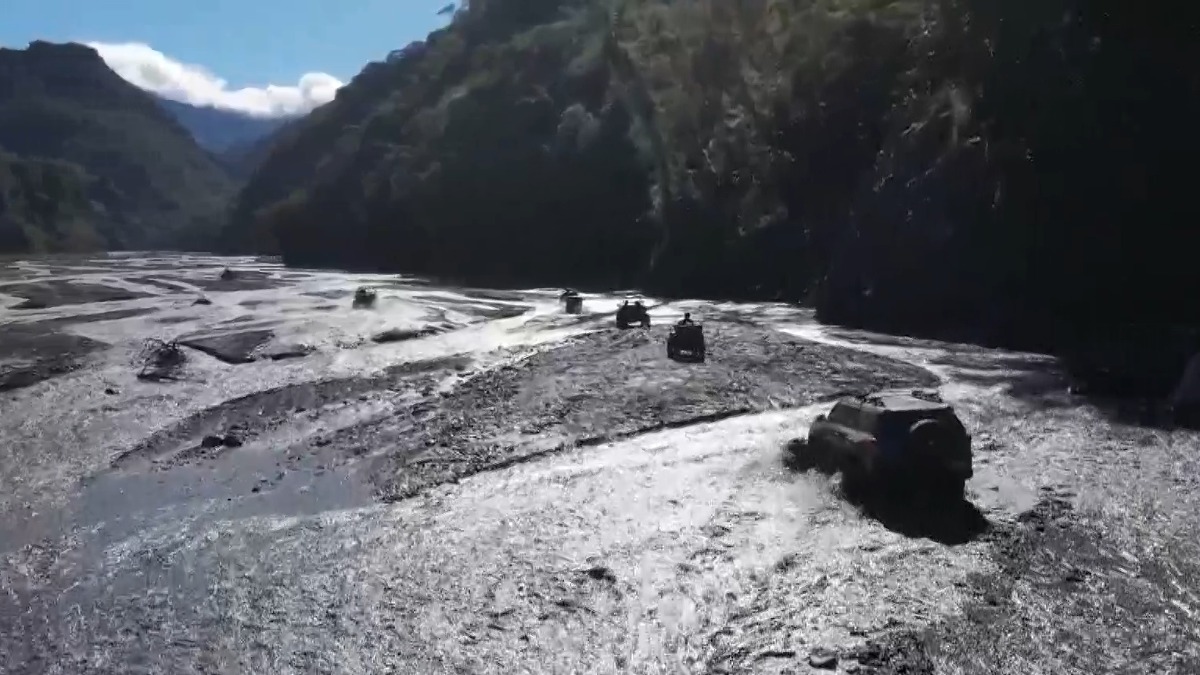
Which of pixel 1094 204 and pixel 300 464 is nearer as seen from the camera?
→ pixel 300 464

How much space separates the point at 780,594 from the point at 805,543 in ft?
9.36

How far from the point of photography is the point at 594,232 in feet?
394

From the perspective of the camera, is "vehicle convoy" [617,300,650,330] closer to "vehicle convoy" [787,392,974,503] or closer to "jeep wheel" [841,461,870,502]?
"jeep wheel" [841,461,870,502]

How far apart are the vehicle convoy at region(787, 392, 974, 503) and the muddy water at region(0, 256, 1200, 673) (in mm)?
974

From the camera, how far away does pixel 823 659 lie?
52.0ft

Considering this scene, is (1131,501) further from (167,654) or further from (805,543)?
(167,654)

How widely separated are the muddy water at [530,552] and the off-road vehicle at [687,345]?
9035 mm

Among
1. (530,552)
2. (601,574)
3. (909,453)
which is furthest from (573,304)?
(601,574)

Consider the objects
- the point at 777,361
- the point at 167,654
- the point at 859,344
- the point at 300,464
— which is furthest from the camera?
the point at 859,344

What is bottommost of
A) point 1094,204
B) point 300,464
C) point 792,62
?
point 300,464

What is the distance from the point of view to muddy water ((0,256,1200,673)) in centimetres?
1639

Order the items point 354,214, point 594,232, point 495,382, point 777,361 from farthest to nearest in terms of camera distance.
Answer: point 354,214 → point 594,232 → point 777,361 → point 495,382

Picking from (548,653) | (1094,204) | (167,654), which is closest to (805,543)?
(548,653)

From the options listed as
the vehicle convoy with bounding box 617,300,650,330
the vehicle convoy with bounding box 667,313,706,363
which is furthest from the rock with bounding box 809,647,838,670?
the vehicle convoy with bounding box 617,300,650,330
